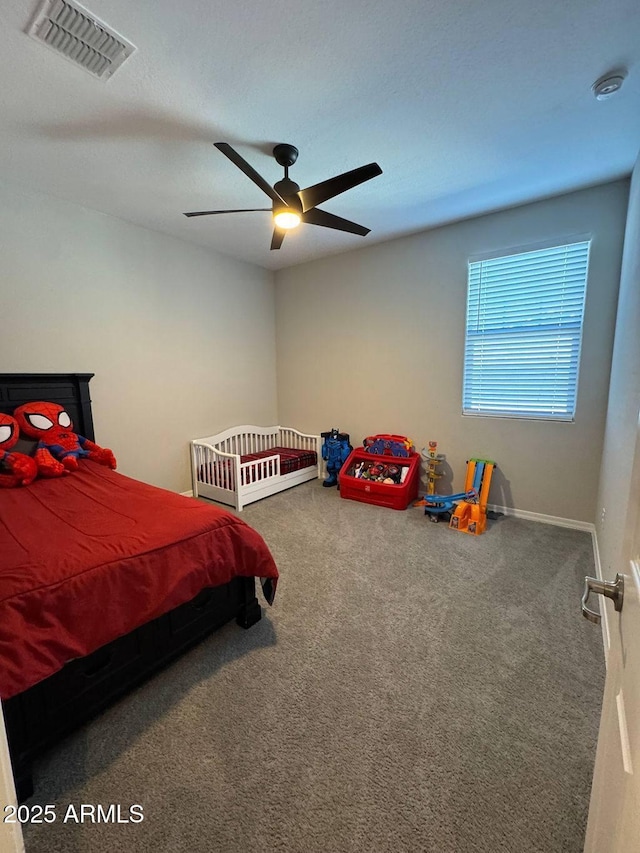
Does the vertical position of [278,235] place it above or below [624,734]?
above

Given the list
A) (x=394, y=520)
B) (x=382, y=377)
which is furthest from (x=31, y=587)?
(x=382, y=377)

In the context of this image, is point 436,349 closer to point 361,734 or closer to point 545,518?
point 545,518

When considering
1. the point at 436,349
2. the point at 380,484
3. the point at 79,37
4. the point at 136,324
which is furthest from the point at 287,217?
the point at 380,484

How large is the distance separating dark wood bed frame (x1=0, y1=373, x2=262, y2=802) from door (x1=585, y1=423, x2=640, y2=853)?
1500 mm

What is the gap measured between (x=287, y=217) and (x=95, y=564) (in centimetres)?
209

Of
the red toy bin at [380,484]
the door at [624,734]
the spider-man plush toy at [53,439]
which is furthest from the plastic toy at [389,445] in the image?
the door at [624,734]

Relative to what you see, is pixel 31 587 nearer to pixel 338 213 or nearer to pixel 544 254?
pixel 338 213

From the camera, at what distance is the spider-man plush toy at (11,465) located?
2.22 m

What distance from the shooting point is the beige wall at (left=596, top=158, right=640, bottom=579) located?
67.6 inches

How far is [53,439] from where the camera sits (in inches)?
99.7

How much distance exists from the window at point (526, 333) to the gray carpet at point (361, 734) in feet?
5.15

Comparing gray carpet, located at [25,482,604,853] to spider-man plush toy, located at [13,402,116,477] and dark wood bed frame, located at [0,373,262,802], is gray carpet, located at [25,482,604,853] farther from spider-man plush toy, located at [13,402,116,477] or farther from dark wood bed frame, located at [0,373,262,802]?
spider-man plush toy, located at [13,402,116,477]

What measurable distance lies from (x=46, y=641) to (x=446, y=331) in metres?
3.57

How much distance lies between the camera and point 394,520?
324 centimetres
